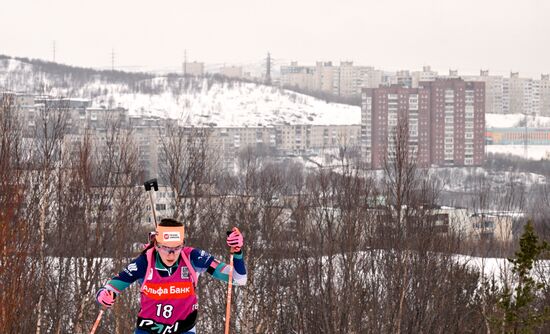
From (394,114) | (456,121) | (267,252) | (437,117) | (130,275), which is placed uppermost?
(130,275)

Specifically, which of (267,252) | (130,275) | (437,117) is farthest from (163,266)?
Answer: (437,117)

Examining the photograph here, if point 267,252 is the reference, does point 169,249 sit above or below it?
above

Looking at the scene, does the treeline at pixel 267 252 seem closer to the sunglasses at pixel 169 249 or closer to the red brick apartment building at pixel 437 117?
the sunglasses at pixel 169 249

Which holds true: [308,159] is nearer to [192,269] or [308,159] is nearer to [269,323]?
[269,323]

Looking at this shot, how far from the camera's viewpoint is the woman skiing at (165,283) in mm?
7383

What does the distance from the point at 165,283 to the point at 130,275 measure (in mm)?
267

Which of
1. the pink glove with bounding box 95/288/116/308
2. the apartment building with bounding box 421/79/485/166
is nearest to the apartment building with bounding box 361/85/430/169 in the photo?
the apartment building with bounding box 421/79/485/166

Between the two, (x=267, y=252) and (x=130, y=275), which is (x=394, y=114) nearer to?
(x=267, y=252)

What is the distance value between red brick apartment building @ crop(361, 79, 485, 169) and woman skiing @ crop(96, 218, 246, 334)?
135m

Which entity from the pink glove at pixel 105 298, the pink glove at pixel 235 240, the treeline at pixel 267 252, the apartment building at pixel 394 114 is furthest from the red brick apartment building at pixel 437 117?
the pink glove at pixel 105 298

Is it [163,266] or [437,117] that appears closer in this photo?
[163,266]

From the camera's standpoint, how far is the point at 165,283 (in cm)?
740

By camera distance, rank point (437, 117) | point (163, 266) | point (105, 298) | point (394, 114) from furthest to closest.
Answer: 1. point (394, 114)
2. point (437, 117)
3. point (163, 266)
4. point (105, 298)

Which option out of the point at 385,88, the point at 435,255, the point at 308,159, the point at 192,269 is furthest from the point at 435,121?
the point at 192,269
